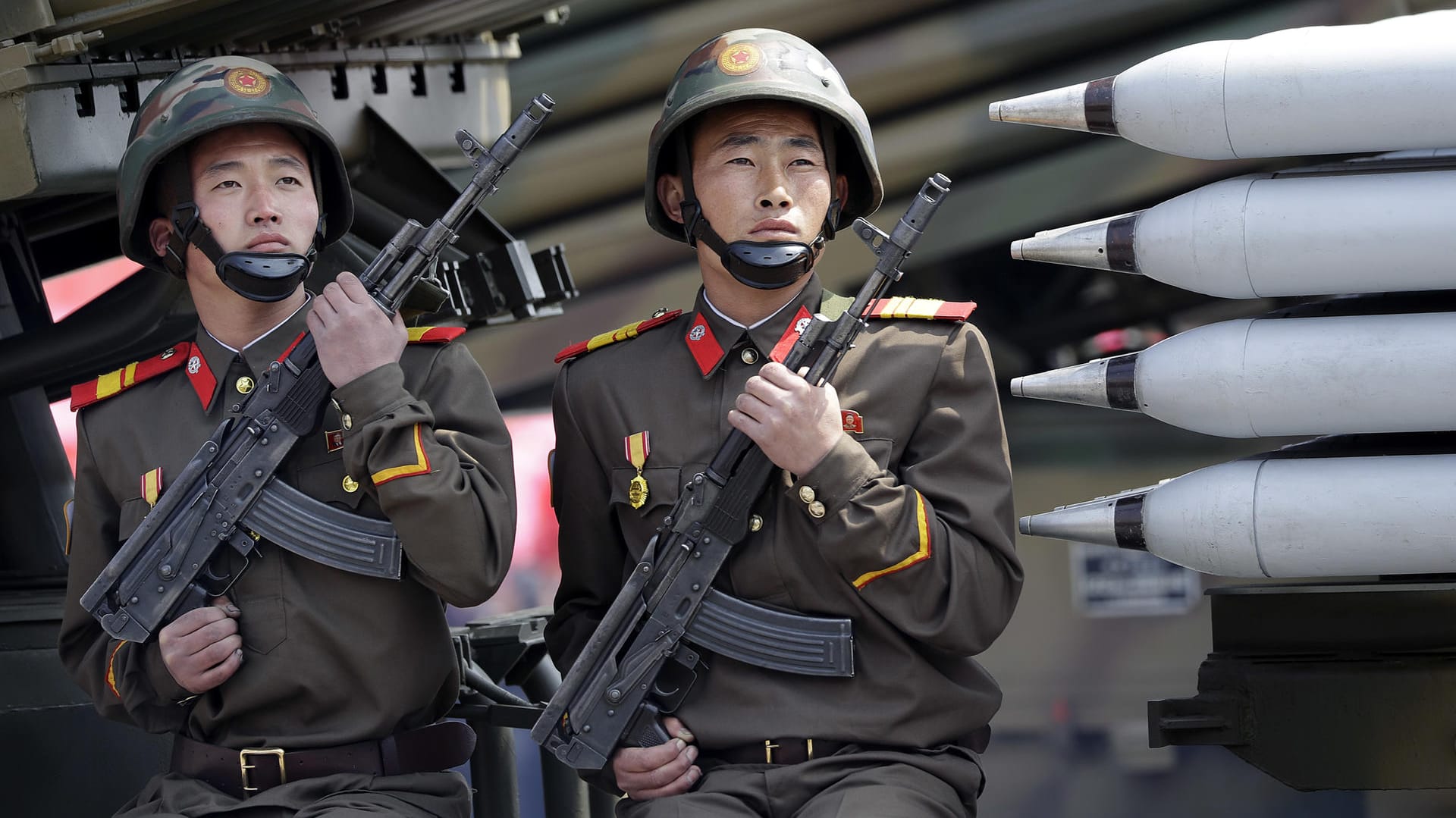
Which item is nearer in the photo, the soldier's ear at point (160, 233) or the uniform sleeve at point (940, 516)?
the uniform sleeve at point (940, 516)

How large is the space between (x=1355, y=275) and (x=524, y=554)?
3.30 metres

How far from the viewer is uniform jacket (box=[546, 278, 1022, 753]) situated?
261 cm

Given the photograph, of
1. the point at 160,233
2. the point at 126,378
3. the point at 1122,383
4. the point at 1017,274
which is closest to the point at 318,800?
the point at 126,378

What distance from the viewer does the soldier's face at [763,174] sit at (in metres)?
2.79

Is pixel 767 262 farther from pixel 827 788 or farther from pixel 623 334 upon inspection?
pixel 827 788

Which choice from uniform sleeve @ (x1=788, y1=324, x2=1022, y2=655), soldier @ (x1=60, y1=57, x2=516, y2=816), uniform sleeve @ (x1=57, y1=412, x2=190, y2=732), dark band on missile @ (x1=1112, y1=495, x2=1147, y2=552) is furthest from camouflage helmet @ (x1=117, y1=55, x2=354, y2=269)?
dark band on missile @ (x1=1112, y1=495, x2=1147, y2=552)

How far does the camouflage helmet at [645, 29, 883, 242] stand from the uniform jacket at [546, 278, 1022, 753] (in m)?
0.28

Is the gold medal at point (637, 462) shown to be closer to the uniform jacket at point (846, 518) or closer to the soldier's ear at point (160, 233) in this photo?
the uniform jacket at point (846, 518)

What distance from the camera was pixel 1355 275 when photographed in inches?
107

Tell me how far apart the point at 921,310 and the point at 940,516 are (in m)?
0.38

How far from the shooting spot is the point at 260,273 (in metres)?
2.81

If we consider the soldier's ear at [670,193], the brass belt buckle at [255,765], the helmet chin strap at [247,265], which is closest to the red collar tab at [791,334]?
the soldier's ear at [670,193]

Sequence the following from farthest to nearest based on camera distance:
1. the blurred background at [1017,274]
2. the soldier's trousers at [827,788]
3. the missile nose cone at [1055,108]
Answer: the blurred background at [1017,274]
the missile nose cone at [1055,108]
the soldier's trousers at [827,788]

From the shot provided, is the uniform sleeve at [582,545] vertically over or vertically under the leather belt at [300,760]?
over
